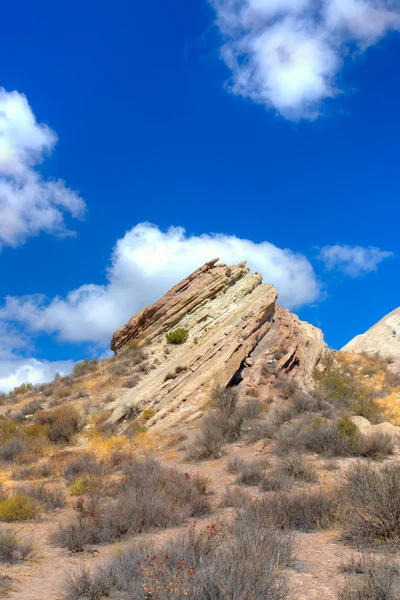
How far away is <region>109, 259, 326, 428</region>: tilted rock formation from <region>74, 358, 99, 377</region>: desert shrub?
1.95 m

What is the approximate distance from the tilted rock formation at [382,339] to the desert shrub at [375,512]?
33125 mm

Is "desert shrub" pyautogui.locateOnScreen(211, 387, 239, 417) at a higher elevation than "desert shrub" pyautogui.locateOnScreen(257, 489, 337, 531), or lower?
higher

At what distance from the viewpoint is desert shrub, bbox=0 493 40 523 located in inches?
369

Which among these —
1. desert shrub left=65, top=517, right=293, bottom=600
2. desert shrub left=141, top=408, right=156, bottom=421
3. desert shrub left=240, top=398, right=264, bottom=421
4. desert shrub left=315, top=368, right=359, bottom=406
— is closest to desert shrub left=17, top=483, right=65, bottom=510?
desert shrub left=65, top=517, right=293, bottom=600

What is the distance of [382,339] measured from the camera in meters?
43.6

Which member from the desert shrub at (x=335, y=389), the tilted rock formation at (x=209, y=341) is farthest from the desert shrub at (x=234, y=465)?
the desert shrub at (x=335, y=389)

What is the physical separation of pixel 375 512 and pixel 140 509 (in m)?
4.26

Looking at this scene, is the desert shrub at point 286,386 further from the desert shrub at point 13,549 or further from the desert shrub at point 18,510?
the desert shrub at point 13,549

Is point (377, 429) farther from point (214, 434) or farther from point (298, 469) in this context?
point (214, 434)

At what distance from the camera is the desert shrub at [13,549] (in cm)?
684

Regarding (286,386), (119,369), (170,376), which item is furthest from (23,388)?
(286,386)

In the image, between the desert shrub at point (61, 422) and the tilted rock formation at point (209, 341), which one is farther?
the tilted rock formation at point (209, 341)

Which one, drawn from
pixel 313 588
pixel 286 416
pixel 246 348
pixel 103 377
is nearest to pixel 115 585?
pixel 313 588

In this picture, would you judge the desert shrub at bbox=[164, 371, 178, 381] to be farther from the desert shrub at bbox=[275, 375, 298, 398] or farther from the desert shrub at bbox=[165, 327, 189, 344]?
the desert shrub at bbox=[275, 375, 298, 398]
